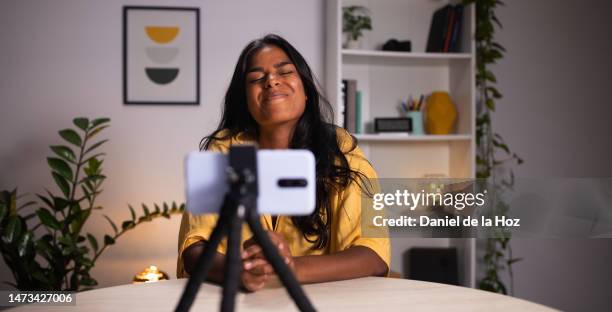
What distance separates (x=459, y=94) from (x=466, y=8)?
0.45 metres

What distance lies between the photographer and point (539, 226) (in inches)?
108

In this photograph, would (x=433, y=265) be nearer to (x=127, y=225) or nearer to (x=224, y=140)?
(x=127, y=225)

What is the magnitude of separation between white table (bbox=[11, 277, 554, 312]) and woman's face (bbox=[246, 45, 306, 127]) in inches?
20.3

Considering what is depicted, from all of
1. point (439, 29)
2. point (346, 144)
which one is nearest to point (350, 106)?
point (439, 29)

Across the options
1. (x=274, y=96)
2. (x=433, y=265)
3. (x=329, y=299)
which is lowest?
(x=433, y=265)

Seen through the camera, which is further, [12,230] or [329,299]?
[12,230]

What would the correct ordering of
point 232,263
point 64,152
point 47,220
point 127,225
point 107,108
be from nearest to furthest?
point 232,263, point 47,220, point 64,152, point 127,225, point 107,108

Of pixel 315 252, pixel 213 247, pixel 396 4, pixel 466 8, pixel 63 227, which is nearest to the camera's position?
pixel 213 247

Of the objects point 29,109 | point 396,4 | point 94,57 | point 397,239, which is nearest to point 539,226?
point 397,239

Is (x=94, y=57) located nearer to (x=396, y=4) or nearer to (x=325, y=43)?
(x=325, y=43)

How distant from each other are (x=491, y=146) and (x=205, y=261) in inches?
107

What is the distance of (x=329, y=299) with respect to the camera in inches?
34.7

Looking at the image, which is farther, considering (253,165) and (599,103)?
(599,103)

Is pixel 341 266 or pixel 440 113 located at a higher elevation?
pixel 440 113
